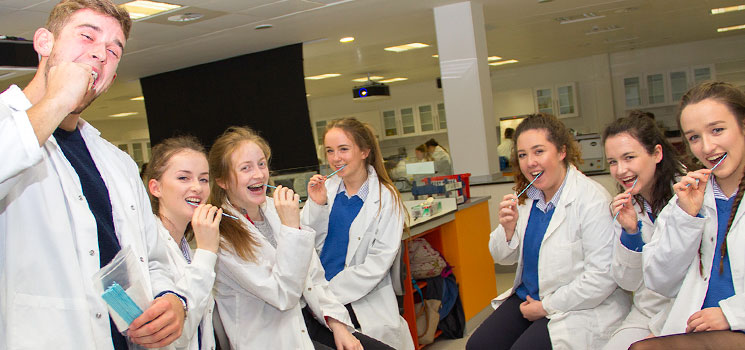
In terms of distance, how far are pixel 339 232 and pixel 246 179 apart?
2.66 feet

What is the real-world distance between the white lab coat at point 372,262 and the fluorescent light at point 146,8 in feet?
8.60

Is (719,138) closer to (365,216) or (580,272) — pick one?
(580,272)

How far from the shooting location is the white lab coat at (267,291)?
220 centimetres

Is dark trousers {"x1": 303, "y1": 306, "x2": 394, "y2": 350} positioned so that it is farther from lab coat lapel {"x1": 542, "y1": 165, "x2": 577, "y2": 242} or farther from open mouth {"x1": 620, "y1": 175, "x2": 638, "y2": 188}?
open mouth {"x1": 620, "y1": 175, "x2": 638, "y2": 188}

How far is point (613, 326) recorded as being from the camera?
2377mm

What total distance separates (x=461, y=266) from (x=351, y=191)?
1352mm

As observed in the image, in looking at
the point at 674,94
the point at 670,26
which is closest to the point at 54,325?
the point at 670,26

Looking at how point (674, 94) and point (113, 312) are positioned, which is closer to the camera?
point (113, 312)

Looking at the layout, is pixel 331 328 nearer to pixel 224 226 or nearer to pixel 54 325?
pixel 224 226

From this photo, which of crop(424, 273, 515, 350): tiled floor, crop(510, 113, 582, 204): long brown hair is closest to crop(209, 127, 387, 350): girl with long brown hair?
crop(510, 113, 582, 204): long brown hair

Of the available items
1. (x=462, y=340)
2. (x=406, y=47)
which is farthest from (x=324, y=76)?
(x=462, y=340)

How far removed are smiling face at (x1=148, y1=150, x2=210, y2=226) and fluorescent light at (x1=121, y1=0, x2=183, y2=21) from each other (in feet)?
9.85

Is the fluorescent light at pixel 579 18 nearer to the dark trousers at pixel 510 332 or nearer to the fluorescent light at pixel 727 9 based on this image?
the fluorescent light at pixel 727 9

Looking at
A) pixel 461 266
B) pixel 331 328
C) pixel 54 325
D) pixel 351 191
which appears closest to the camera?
pixel 54 325
